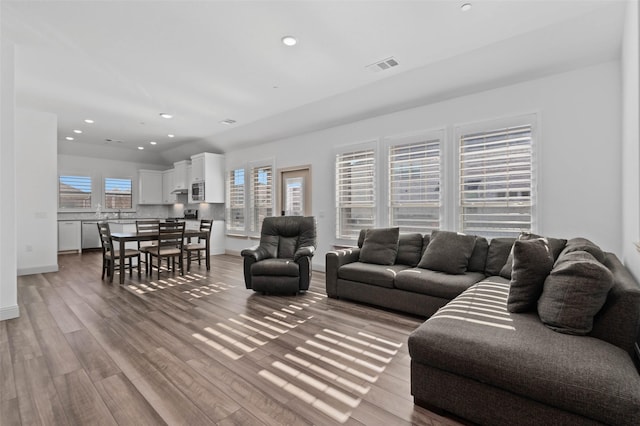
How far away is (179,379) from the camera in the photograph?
2143 millimetres

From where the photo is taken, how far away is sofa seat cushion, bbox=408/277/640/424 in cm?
133

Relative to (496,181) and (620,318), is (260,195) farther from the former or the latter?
(620,318)


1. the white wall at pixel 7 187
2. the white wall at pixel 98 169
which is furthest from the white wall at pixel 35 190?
the white wall at pixel 98 169

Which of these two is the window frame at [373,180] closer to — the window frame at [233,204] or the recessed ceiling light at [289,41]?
the recessed ceiling light at [289,41]

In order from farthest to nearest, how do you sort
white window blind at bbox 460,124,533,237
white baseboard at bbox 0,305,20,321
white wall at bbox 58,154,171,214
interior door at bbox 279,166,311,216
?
1. white wall at bbox 58,154,171,214
2. interior door at bbox 279,166,311,216
3. white window blind at bbox 460,124,533,237
4. white baseboard at bbox 0,305,20,321

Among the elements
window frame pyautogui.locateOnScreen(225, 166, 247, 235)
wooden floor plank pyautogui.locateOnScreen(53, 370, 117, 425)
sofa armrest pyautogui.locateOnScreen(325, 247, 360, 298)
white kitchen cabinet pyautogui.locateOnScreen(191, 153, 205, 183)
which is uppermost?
white kitchen cabinet pyautogui.locateOnScreen(191, 153, 205, 183)

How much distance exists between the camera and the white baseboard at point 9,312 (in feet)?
10.7

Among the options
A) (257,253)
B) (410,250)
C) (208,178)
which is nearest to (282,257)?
(257,253)

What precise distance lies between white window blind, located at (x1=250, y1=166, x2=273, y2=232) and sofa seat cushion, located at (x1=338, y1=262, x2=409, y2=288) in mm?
3489

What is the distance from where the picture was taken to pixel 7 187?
10.7ft

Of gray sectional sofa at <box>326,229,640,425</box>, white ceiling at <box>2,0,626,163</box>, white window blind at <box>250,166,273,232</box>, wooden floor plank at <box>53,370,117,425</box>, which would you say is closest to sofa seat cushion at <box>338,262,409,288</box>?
gray sectional sofa at <box>326,229,640,425</box>

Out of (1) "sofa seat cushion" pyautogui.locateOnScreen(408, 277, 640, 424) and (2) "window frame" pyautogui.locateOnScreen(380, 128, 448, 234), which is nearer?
(1) "sofa seat cushion" pyautogui.locateOnScreen(408, 277, 640, 424)

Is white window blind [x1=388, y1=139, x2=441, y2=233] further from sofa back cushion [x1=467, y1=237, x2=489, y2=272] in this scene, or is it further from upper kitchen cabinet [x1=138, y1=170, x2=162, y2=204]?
upper kitchen cabinet [x1=138, y1=170, x2=162, y2=204]

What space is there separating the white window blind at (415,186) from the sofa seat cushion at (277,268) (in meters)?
1.84
